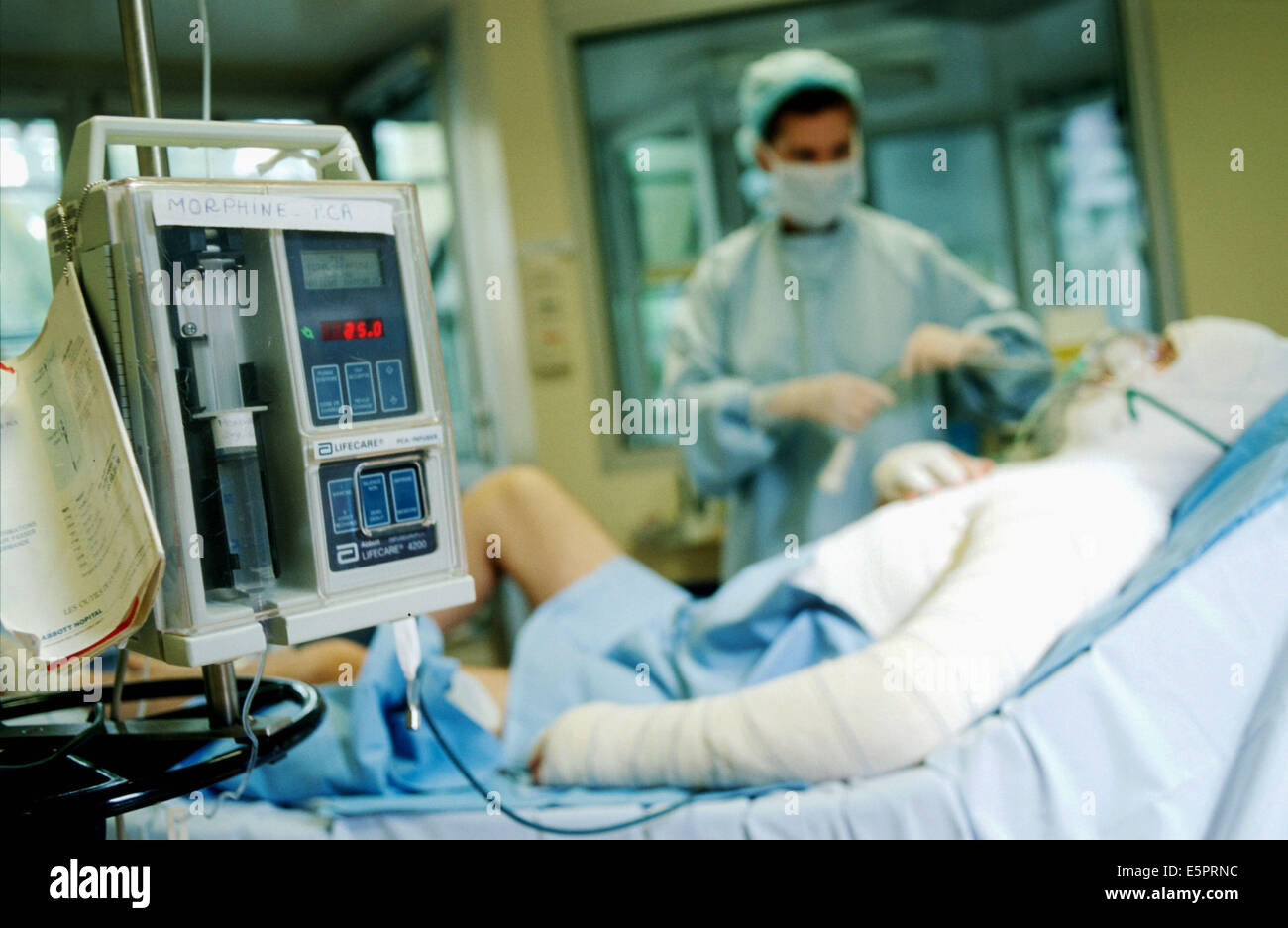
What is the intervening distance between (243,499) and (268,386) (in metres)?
0.07

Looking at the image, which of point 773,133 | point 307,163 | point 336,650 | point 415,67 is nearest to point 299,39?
point 415,67

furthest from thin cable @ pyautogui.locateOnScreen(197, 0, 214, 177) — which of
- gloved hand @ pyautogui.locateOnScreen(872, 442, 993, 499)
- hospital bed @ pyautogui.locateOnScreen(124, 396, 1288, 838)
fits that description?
gloved hand @ pyautogui.locateOnScreen(872, 442, 993, 499)

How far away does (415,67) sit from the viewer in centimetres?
258

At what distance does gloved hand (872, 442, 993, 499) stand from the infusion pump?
35.6 inches

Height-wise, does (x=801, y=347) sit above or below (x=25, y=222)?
below

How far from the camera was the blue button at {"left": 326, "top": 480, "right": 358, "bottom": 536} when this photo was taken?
1.93 ft

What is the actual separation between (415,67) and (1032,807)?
2342mm

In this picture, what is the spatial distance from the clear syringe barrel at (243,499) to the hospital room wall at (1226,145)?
1.35 meters

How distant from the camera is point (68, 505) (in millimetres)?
601

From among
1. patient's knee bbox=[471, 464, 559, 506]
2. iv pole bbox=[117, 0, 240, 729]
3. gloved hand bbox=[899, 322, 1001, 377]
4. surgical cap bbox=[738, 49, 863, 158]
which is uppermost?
surgical cap bbox=[738, 49, 863, 158]

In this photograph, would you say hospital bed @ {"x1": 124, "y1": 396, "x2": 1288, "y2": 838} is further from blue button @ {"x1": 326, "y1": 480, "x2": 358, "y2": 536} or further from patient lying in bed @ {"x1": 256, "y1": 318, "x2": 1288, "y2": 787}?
blue button @ {"x1": 326, "y1": 480, "x2": 358, "y2": 536}
